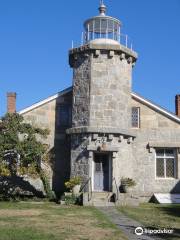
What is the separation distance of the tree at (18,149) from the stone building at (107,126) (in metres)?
1.98

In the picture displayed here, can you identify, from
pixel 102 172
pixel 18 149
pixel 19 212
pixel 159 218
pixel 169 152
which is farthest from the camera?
pixel 169 152

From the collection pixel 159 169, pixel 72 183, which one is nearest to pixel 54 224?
pixel 72 183

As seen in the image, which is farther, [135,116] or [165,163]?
[135,116]

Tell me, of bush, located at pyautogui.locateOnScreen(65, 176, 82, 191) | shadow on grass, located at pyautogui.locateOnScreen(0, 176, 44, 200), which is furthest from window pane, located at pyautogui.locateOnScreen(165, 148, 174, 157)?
shadow on grass, located at pyautogui.locateOnScreen(0, 176, 44, 200)

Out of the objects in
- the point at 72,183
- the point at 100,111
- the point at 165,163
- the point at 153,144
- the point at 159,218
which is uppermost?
the point at 100,111

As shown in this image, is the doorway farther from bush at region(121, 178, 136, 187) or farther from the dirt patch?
the dirt patch

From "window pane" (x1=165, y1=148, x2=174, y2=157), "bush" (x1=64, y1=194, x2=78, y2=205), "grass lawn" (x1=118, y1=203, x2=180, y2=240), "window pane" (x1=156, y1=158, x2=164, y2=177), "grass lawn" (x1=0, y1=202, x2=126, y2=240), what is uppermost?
"window pane" (x1=165, y1=148, x2=174, y2=157)

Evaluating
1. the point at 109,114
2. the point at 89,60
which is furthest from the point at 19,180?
the point at 89,60

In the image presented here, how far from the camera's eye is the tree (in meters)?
19.5

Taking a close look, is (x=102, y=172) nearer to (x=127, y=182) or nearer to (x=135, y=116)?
(x=127, y=182)

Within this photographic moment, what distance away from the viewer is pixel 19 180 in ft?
73.2

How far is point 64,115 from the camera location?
76.8ft

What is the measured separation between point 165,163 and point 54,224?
12.0 metres

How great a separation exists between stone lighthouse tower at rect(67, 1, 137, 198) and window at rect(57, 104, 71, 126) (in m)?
1.69
